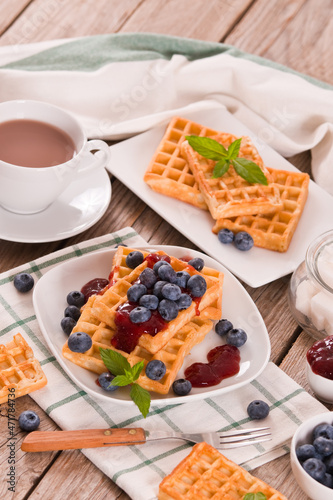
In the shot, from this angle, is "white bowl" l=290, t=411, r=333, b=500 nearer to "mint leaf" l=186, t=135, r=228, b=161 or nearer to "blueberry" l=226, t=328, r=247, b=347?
"blueberry" l=226, t=328, r=247, b=347

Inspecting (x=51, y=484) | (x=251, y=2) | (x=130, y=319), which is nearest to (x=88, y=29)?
(x=251, y=2)

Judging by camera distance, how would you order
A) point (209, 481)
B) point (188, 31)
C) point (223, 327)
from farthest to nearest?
point (188, 31) < point (223, 327) < point (209, 481)

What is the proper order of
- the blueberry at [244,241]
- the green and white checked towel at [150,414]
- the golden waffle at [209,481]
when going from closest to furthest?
the golden waffle at [209,481] < the green and white checked towel at [150,414] < the blueberry at [244,241]

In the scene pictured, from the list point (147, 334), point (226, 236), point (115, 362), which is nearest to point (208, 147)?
point (226, 236)

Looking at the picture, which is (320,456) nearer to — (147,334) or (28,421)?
(147,334)

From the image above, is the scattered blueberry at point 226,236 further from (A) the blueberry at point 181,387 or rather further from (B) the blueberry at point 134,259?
(A) the blueberry at point 181,387

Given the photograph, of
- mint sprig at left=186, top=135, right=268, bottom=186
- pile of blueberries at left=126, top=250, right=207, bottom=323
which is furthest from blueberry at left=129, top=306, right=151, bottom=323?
mint sprig at left=186, top=135, right=268, bottom=186

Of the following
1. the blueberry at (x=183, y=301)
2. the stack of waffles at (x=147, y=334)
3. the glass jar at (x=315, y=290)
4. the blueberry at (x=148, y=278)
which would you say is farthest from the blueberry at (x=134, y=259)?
the glass jar at (x=315, y=290)

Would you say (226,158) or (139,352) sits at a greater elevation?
(226,158)
